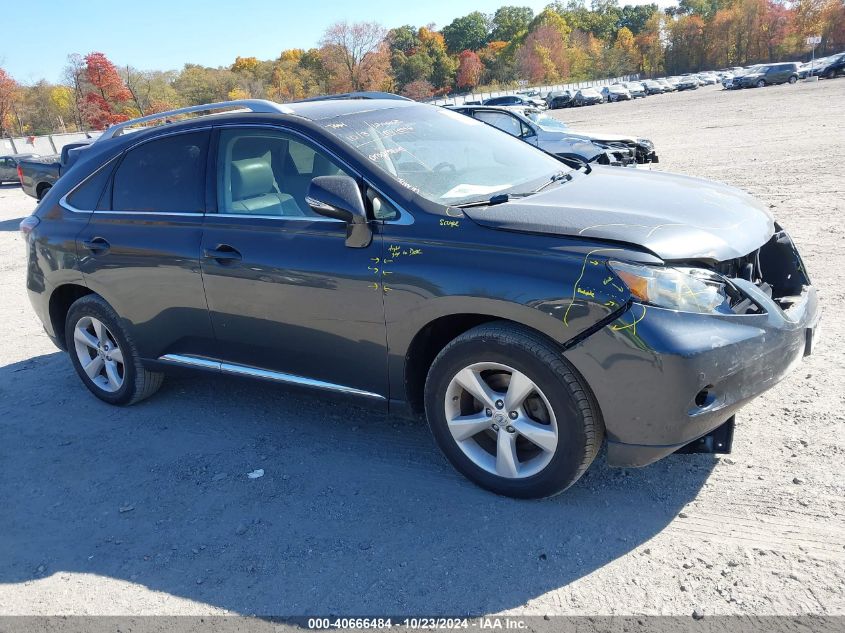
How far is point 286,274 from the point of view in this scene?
12.0 ft

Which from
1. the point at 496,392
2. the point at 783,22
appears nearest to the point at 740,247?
the point at 496,392

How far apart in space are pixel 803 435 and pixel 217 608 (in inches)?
120

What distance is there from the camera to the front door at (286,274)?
3500 mm

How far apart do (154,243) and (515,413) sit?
2555 mm

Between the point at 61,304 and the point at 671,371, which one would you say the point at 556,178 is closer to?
the point at 671,371

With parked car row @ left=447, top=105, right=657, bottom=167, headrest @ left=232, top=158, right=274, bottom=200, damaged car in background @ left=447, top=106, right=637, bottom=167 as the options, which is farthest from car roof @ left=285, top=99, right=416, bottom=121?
damaged car in background @ left=447, top=106, right=637, bottom=167

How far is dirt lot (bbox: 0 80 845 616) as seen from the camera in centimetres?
274

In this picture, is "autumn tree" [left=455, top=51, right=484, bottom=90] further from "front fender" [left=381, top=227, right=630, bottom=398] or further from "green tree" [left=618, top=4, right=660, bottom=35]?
"front fender" [left=381, top=227, right=630, bottom=398]

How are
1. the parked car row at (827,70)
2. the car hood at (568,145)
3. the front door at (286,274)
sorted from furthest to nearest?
the parked car row at (827,70)
the car hood at (568,145)
the front door at (286,274)

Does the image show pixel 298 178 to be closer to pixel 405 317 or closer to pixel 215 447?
pixel 405 317

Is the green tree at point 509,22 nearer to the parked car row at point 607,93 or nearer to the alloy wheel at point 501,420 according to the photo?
the parked car row at point 607,93

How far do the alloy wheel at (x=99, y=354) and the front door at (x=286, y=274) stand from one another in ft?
3.73

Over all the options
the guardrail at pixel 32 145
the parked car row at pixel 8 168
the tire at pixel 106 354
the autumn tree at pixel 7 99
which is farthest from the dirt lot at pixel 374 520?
the autumn tree at pixel 7 99

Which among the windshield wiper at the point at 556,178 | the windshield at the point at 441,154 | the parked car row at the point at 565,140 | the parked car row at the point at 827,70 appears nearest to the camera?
the windshield at the point at 441,154
